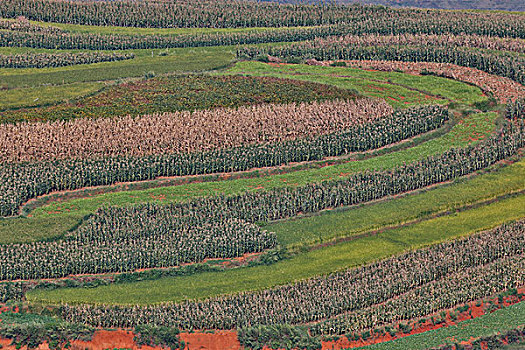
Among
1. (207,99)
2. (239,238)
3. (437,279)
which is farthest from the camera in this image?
(207,99)

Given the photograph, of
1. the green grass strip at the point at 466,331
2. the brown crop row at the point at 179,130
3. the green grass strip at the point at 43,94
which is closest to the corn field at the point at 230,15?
the green grass strip at the point at 43,94

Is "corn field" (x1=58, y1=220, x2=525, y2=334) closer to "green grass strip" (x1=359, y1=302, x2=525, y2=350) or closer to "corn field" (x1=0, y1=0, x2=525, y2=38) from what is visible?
"green grass strip" (x1=359, y1=302, x2=525, y2=350)

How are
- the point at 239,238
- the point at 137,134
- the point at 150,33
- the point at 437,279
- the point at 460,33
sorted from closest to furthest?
the point at 437,279, the point at 239,238, the point at 137,134, the point at 460,33, the point at 150,33

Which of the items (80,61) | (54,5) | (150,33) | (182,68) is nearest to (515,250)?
(182,68)

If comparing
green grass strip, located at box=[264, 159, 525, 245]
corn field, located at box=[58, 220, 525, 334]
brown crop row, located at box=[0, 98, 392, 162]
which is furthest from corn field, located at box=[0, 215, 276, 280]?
brown crop row, located at box=[0, 98, 392, 162]

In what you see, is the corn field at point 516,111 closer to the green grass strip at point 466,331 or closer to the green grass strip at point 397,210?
the green grass strip at point 397,210

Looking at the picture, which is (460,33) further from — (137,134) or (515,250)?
(515,250)

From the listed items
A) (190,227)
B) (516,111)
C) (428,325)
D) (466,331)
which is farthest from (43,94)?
(466,331)
